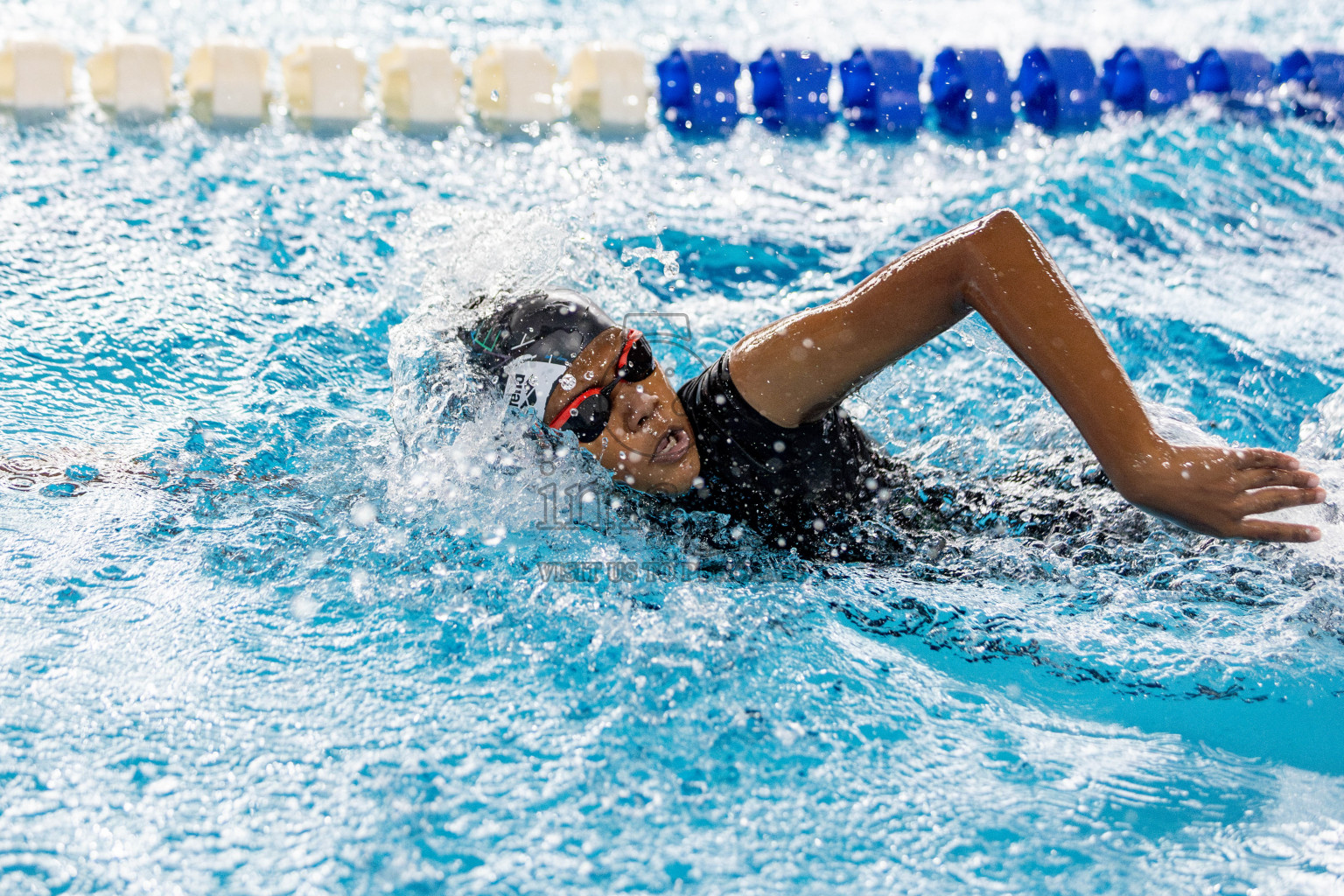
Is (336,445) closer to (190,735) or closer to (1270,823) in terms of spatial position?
(190,735)

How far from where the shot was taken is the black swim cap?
1.95 m

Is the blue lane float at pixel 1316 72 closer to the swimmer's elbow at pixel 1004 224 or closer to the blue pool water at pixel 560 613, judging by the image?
the blue pool water at pixel 560 613

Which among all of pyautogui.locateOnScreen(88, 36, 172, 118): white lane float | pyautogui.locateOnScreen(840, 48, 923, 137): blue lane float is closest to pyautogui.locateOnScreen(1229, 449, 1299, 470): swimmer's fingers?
pyautogui.locateOnScreen(840, 48, 923, 137): blue lane float

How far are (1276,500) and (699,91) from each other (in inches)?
139

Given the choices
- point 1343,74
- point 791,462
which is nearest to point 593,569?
point 791,462

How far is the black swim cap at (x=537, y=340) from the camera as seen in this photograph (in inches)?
76.9

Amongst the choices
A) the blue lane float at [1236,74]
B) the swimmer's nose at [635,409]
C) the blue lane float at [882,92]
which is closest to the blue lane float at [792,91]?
the blue lane float at [882,92]

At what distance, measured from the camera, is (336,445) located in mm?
2414

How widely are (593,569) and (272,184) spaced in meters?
2.35

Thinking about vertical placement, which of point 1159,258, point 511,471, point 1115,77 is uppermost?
point 1115,77

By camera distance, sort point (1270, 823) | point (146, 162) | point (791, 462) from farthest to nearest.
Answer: point (146, 162) → point (791, 462) → point (1270, 823)

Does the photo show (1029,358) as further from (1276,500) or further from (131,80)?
(131,80)

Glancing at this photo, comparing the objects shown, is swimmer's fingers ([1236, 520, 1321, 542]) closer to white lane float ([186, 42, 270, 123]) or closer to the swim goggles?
the swim goggles

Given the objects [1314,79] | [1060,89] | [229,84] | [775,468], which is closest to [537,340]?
[775,468]
